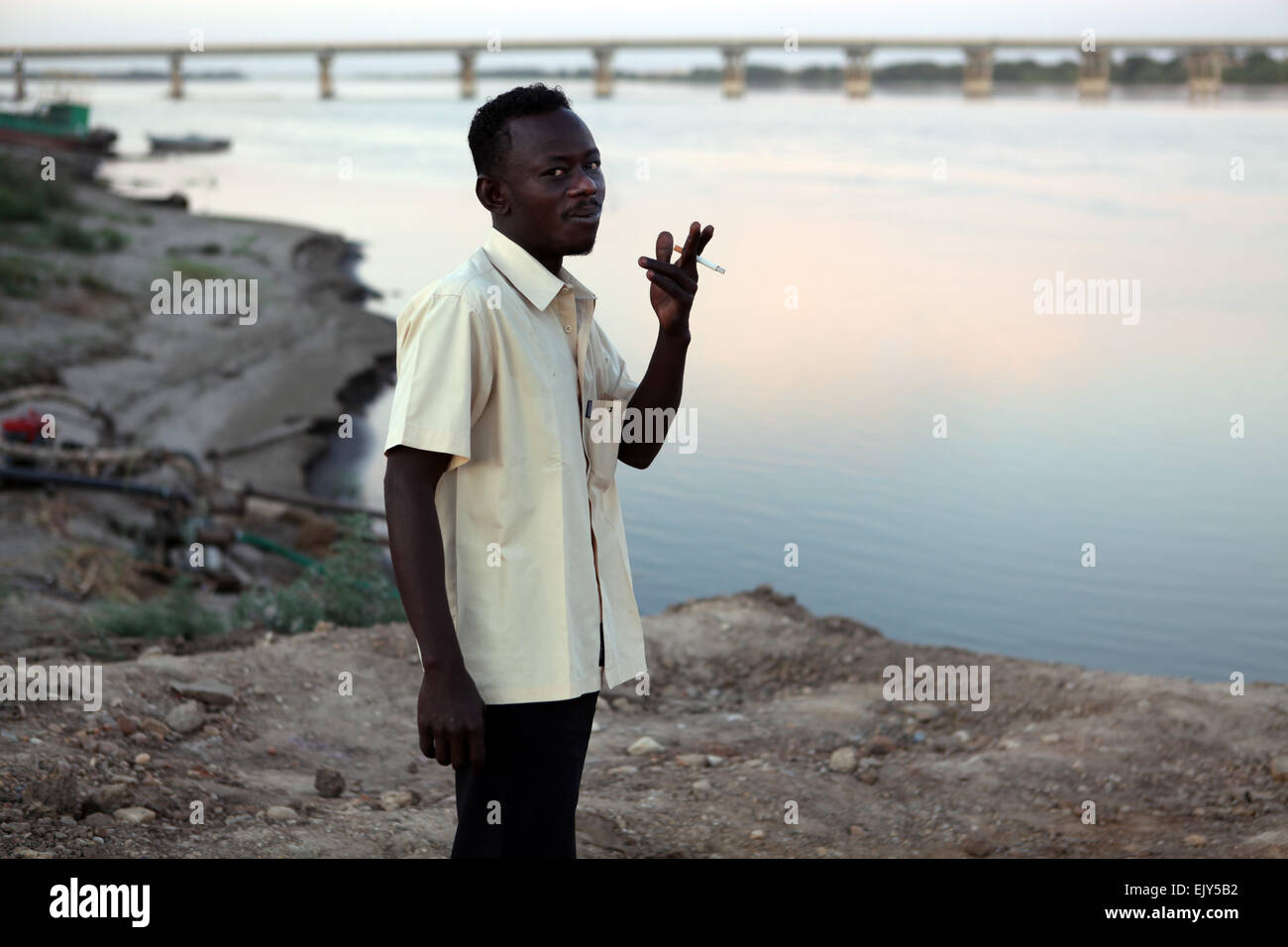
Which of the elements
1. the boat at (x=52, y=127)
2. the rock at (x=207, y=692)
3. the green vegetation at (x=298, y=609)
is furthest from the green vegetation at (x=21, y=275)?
the boat at (x=52, y=127)

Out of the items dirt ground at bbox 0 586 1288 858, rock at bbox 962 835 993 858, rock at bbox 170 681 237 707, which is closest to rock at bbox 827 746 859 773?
dirt ground at bbox 0 586 1288 858

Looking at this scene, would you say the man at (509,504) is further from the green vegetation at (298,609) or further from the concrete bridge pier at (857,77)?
the concrete bridge pier at (857,77)

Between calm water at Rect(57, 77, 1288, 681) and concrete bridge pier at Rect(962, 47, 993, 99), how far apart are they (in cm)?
4910

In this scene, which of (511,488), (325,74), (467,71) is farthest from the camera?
(325,74)

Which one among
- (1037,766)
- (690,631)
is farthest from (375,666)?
(1037,766)

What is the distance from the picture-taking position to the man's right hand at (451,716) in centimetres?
219

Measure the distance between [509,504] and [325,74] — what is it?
105 metres

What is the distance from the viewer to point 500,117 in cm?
240

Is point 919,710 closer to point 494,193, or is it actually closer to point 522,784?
point 522,784

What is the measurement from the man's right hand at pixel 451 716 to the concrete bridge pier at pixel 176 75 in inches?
3742

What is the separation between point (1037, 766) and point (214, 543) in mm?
5688

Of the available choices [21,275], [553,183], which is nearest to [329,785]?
[553,183]

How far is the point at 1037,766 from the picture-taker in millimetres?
4625

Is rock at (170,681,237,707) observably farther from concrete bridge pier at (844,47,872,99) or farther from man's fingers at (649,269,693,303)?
concrete bridge pier at (844,47,872,99)
